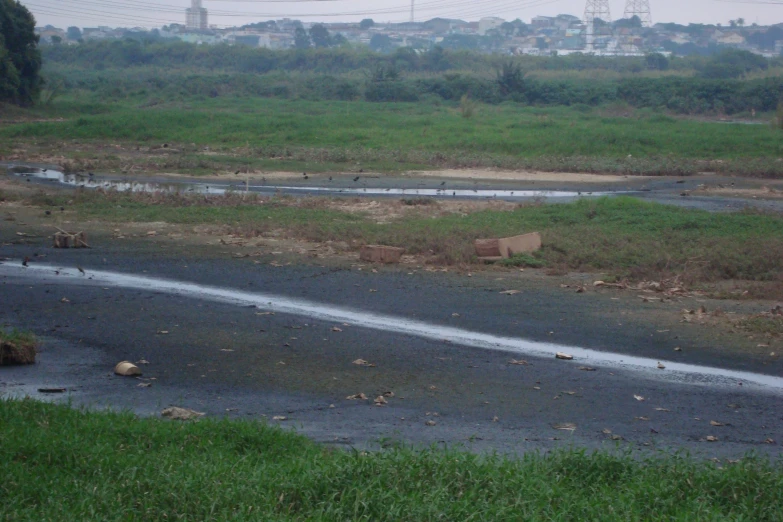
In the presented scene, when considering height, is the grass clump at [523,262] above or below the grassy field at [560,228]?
below

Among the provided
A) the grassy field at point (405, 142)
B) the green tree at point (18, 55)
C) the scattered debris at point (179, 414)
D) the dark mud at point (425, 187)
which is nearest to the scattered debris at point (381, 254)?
the scattered debris at point (179, 414)

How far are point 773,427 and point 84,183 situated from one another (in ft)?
74.3

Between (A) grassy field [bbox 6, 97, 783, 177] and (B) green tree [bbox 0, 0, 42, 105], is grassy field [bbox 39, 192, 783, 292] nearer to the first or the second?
(A) grassy field [bbox 6, 97, 783, 177]

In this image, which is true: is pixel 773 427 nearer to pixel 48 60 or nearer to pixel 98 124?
pixel 98 124

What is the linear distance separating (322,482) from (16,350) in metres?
5.16

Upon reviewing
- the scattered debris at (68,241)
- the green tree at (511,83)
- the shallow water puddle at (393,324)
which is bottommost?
the shallow water puddle at (393,324)

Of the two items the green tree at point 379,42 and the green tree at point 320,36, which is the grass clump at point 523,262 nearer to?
the green tree at point 320,36

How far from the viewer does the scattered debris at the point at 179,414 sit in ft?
24.6

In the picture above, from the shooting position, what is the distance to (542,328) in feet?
38.4

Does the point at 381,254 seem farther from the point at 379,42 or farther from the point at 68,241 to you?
the point at 379,42

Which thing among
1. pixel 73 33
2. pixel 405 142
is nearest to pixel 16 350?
pixel 405 142

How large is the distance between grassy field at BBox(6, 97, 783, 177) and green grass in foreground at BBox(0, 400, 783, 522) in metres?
24.3

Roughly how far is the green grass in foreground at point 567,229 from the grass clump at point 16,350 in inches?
306

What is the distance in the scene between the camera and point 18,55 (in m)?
49.6
